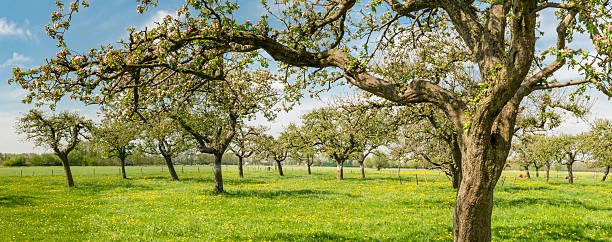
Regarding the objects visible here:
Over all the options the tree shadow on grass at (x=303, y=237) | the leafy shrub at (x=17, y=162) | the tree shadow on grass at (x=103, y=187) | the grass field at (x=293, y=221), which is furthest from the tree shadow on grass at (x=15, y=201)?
the leafy shrub at (x=17, y=162)

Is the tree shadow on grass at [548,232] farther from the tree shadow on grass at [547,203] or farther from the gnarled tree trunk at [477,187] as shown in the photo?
the gnarled tree trunk at [477,187]

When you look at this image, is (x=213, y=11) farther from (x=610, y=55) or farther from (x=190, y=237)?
(x=190, y=237)

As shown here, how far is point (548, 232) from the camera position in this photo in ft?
40.2

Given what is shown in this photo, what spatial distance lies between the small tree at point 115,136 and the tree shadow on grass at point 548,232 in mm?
35238

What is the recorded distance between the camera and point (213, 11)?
23.1 ft

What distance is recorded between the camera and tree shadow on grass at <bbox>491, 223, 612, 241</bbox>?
1144 cm

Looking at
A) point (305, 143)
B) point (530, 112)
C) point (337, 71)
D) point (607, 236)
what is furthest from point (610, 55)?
point (305, 143)

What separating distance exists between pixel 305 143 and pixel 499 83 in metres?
42.2

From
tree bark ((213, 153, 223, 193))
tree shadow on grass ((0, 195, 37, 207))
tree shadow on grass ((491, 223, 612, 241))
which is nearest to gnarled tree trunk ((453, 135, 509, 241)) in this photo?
tree shadow on grass ((491, 223, 612, 241))

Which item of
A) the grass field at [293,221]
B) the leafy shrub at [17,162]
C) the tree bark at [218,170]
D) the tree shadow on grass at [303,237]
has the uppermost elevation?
the tree bark at [218,170]

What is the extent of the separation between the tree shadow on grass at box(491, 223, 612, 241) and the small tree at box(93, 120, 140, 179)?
35.2m

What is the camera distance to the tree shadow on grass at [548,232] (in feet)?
37.5

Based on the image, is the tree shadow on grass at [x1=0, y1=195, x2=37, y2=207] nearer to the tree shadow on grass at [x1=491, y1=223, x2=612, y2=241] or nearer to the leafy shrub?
the tree shadow on grass at [x1=491, y1=223, x2=612, y2=241]

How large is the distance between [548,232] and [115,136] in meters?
47.7
